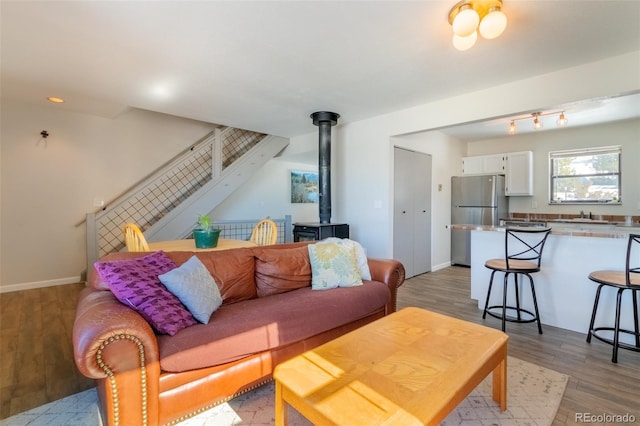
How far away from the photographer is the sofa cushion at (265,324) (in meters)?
1.56

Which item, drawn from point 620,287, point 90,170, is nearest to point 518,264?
point 620,287

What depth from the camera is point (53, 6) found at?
2.00 m

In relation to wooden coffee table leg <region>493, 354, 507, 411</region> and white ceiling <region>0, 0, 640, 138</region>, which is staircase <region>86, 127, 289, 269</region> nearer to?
white ceiling <region>0, 0, 640, 138</region>

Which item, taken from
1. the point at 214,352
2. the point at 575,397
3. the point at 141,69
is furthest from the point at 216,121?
the point at 575,397

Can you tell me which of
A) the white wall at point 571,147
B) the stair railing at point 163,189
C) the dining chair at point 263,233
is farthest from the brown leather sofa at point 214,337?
the white wall at point 571,147

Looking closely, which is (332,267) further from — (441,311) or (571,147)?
(571,147)

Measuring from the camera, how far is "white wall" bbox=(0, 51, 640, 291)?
13.6 feet

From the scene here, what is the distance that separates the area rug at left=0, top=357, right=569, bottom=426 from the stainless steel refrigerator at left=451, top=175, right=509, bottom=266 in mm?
3795

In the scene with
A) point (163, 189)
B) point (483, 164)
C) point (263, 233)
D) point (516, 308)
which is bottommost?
point (516, 308)

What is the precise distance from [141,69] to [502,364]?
3669 mm

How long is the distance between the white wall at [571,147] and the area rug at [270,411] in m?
4.47

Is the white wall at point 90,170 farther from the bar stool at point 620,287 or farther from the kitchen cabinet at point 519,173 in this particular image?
the bar stool at point 620,287

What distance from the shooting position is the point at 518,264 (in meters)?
2.88

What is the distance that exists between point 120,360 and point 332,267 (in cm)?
161
